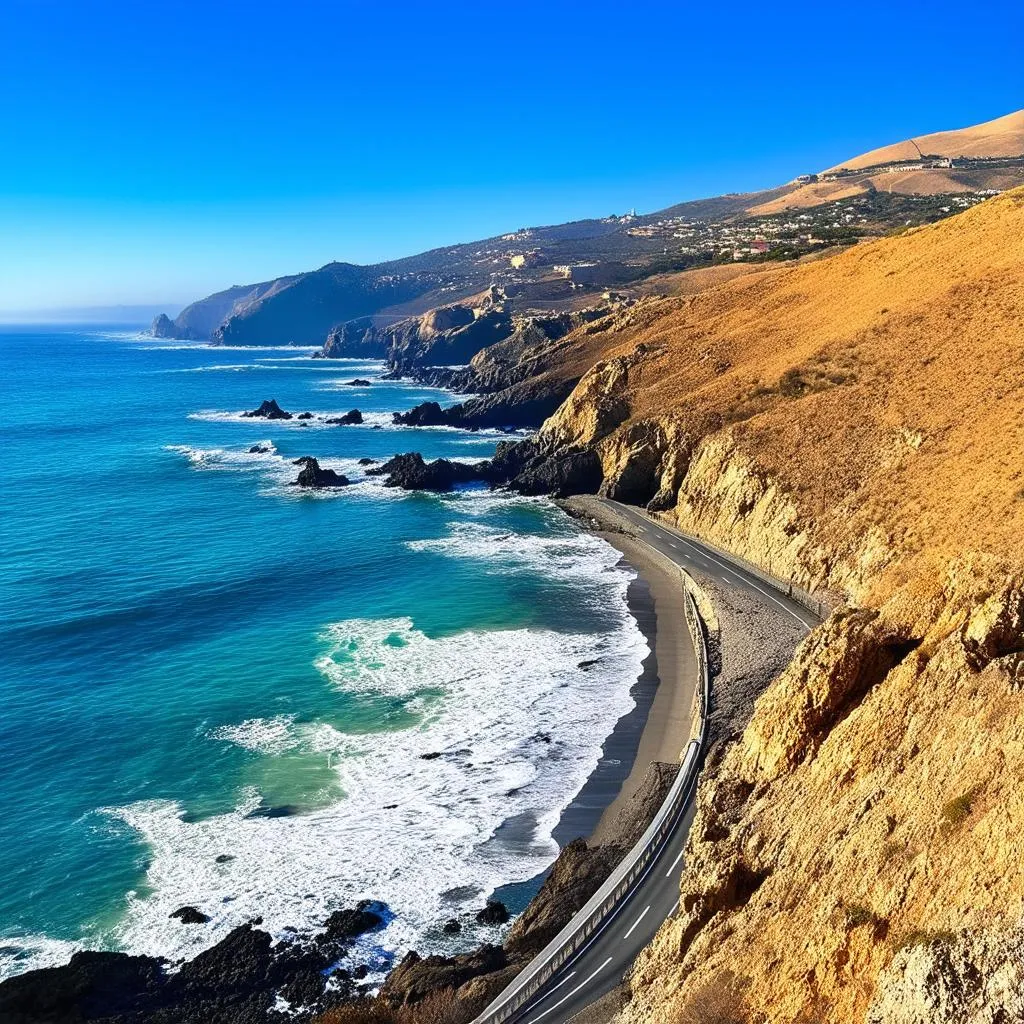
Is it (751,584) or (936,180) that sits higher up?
(936,180)

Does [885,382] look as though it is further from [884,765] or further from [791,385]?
[884,765]

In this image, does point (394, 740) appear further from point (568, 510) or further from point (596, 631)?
point (568, 510)

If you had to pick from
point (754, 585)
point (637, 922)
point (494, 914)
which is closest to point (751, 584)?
point (754, 585)

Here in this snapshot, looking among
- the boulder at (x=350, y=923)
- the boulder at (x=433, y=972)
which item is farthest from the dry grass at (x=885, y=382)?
the boulder at (x=350, y=923)

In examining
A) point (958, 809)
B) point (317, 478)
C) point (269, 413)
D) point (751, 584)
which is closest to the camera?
point (958, 809)

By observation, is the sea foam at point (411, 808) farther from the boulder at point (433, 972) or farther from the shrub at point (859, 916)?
the shrub at point (859, 916)

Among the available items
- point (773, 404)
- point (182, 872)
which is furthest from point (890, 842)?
point (773, 404)
